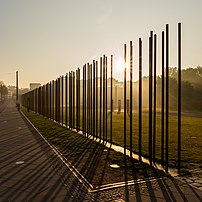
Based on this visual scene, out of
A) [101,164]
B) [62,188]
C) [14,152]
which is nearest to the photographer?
[62,188]

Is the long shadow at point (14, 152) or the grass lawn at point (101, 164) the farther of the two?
the long shadow at point (14, 152)

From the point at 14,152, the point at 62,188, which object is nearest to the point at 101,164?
the point at 62,188

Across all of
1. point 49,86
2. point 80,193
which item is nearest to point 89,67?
point 80,193

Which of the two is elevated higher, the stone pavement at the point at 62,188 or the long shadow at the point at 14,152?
the long shadow at the point at 14,152

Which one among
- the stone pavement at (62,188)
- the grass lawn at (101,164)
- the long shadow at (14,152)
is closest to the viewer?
the stone pavement at (62,188)

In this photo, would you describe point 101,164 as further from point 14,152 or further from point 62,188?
point 14,152

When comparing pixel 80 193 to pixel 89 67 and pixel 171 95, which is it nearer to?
pixel 89 67

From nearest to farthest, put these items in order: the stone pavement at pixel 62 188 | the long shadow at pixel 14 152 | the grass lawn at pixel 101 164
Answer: the stone pavement at pixel 62 188
the grass lawn at pixel 101 164
the long shadow at pixel 14 152

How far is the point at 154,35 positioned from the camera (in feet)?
21.6

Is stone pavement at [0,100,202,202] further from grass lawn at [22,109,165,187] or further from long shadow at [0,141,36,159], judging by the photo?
long shadow at [0,141,36,159]

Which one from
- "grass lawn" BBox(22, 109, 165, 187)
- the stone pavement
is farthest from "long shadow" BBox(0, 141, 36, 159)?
"grass lawn" BBox(22, 109, 165, 187)

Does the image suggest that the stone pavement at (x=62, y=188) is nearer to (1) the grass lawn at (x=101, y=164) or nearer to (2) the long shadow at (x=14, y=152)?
(1) the grass lawn at (x=101, y=164)

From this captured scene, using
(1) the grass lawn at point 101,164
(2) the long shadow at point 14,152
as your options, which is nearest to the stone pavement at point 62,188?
(1) the grass lawn at point 101,164

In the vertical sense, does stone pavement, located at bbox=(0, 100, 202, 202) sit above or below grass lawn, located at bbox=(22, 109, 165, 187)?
below
